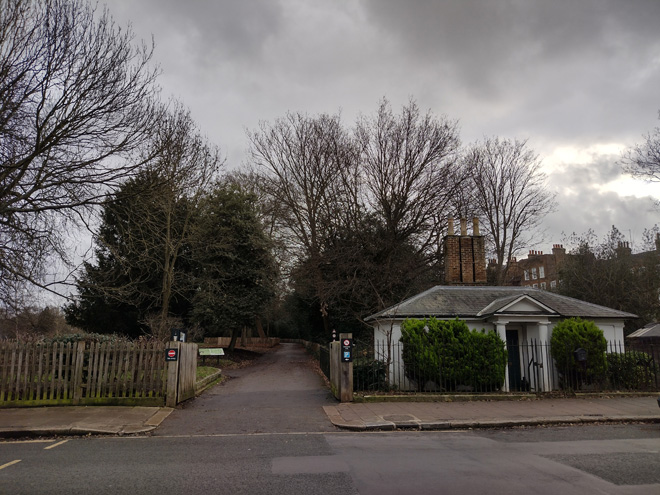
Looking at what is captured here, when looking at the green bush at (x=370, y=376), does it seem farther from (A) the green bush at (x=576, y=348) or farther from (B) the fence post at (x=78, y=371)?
(B) the fence post at (x=78, y=371)

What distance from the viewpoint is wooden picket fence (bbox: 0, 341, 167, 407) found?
1162cm

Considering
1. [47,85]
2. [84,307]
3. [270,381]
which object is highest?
[47,85]

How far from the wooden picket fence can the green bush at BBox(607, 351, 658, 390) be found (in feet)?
46.9

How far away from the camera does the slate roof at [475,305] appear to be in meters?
17.0

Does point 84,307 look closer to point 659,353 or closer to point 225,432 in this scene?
point 225,432

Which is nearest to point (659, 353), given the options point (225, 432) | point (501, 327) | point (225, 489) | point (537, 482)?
point (501, 327)

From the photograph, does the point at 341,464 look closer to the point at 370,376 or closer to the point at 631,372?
the point at 370,376

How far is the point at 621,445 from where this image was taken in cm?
821

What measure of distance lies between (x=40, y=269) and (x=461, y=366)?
498 inches

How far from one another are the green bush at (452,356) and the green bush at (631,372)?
390cm

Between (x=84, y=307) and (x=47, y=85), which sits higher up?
(x=47, y=85)

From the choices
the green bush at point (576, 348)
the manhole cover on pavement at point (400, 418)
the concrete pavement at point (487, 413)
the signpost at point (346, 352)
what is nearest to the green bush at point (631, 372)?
the green bush at point (576, 348)

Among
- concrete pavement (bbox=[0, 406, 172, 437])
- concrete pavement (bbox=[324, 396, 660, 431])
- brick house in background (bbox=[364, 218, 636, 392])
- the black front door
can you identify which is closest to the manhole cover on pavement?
concrete pavement (bbox=[324, 396, 660, 431])

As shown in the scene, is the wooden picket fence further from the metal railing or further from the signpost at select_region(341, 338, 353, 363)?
the metal railing
